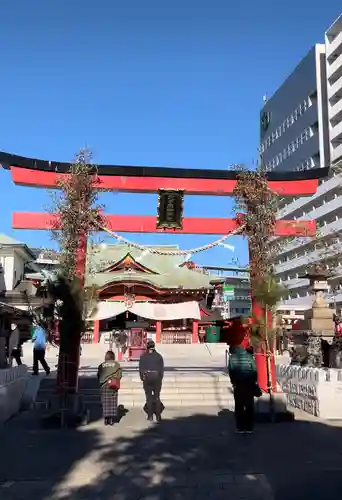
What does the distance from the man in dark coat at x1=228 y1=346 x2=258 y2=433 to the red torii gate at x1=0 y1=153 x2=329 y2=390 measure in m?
4.28

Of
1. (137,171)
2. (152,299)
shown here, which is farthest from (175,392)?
(152,299)

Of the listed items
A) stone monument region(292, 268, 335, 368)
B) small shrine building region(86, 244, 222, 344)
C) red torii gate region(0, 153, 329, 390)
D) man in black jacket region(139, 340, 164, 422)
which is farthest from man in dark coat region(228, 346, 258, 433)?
small shrine building region(86, 244, 222, 344)

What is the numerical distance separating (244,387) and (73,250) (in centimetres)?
538

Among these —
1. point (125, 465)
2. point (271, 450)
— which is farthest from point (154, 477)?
point (271, 450)

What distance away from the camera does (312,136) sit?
6669 cm

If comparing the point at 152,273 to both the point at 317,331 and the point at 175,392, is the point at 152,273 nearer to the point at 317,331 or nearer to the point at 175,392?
the point at 175,392

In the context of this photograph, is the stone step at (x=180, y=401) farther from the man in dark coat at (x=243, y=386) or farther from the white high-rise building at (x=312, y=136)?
the white high-rise building at (x=312, y=136)

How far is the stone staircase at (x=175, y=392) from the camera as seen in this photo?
40.4 feet

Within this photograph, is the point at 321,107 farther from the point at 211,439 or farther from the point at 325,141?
the point at 211,439

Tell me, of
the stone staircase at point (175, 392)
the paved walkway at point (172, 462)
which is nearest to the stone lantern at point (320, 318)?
the stone staircase at point (175, 392)

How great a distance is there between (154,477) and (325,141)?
63.2 metres

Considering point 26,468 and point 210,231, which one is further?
point 210,231

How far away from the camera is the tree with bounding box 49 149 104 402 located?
10.5 meters

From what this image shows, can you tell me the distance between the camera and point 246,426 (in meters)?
8.56
